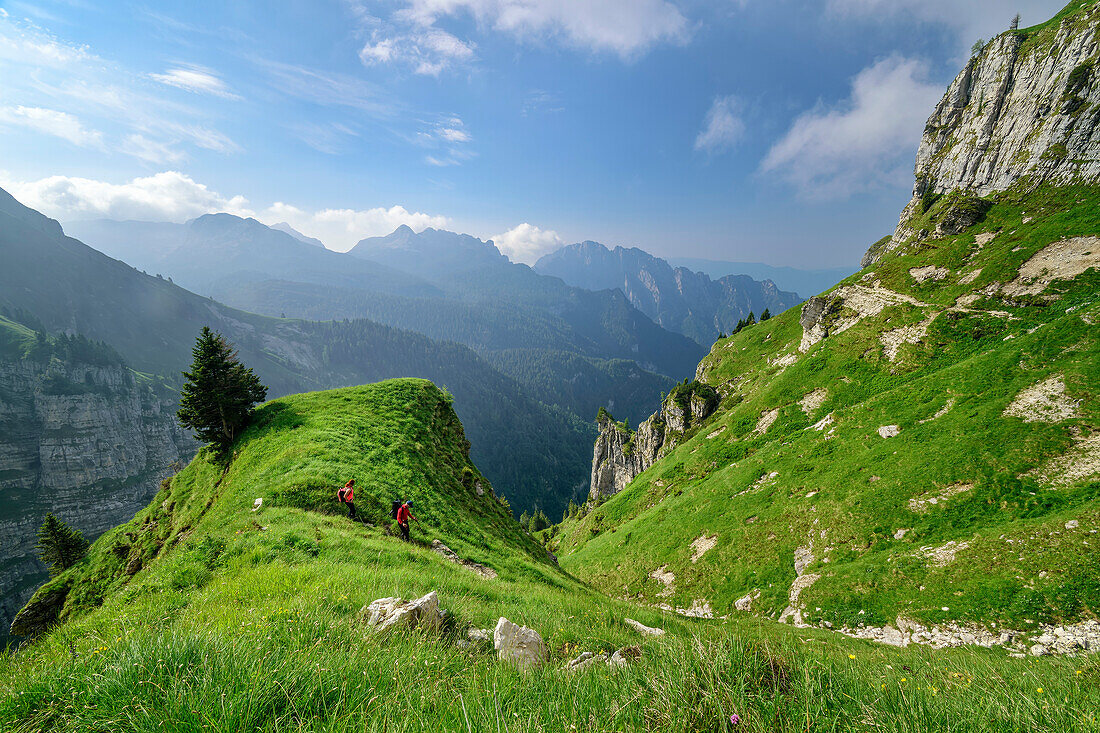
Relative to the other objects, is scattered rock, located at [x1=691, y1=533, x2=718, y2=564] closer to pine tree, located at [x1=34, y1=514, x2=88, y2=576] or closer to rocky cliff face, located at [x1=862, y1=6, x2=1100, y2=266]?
rocky cliff face, located at [x1=862, y1=6, x2=1100, y2=266]

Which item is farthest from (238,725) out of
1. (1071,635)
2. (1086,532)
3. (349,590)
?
(1086,532)

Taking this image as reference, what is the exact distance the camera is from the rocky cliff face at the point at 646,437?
215 feet

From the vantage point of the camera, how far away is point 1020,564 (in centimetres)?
1627

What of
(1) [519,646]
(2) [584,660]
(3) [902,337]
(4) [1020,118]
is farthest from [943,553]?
(4) [1020,118]

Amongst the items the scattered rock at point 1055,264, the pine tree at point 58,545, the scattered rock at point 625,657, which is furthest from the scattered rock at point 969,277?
the pine tree at point 58,545

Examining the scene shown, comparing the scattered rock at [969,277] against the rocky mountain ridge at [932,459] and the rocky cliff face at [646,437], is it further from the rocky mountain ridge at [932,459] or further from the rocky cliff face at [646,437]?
the rocky cliff face at [646,437]

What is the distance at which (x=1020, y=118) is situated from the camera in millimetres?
54281

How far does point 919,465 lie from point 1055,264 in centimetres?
2611

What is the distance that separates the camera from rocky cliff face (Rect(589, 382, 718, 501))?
6556 centimetres

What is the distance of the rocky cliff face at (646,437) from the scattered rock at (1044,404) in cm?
4115

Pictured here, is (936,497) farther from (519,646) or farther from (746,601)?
(519,646)

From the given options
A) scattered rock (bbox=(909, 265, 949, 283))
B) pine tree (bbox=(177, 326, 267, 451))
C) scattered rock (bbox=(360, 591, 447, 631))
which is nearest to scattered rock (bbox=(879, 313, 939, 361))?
scattered rock (bbox=(909, 265, 949, 283))

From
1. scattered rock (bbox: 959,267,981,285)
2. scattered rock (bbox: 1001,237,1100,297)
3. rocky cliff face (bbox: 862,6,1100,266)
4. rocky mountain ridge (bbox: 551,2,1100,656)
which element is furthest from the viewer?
rocky cliff face (bbox: 862,6,1100,266)

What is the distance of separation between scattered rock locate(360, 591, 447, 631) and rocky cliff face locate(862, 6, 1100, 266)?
66.8 metres
